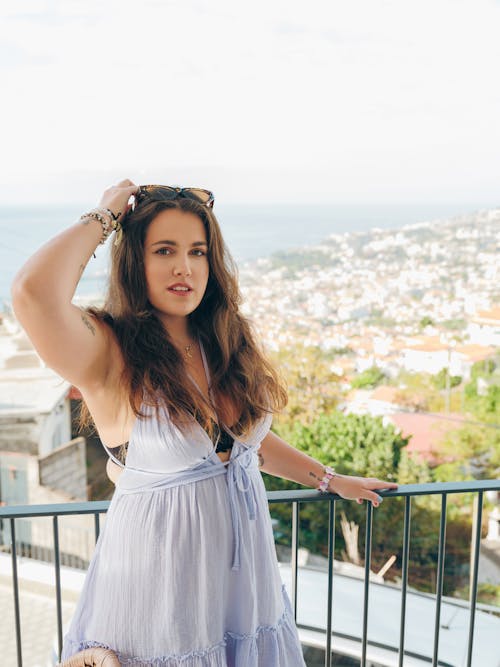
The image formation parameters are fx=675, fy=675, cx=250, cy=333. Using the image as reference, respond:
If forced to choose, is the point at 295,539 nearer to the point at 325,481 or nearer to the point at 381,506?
the point at 325,481

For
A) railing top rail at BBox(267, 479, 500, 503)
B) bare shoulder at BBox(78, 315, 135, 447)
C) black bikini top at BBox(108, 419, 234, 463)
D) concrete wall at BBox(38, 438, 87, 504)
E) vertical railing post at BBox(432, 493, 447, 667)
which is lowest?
concrete wall at BBox(38, 438, 87, 504)

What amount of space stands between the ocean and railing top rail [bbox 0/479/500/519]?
3259 centimetres

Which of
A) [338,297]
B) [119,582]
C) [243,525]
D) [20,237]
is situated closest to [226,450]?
[243,525]

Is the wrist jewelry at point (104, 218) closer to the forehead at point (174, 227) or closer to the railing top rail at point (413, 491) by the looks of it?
the forehead at point (174, 227)

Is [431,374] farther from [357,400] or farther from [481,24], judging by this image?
[481,24]

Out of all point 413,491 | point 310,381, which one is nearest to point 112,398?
point 413,491

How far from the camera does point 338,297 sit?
Result: 1246 inches

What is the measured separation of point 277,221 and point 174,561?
38.0 m

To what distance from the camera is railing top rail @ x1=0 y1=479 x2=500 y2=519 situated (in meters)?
1.35

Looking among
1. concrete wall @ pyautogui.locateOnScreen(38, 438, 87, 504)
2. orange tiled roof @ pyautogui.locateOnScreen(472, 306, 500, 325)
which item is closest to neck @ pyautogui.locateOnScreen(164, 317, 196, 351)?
concrete wall @ pyautogui.locateOnScreen(38, 438, 87, 504)

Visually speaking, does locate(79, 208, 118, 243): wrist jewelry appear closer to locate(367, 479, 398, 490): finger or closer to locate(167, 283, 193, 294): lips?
locate(167, 283, 193, 294): lips

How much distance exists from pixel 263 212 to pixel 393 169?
915cm

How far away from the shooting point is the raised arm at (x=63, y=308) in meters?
0.91

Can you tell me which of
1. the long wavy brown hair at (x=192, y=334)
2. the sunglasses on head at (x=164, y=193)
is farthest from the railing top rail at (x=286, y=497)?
the sunglasses on head at (x=164, y=193)
